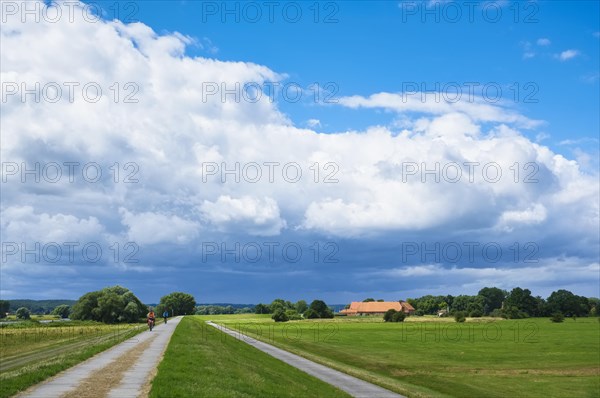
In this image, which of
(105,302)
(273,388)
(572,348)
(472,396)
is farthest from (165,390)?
(105,302)

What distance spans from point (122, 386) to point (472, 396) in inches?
1177

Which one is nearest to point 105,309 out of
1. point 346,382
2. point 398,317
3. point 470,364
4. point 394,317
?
point 394,317

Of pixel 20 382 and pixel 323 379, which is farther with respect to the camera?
pixel 323 379

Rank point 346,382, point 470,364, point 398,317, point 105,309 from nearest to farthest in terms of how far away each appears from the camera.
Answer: point 346,382 → point 470,364 → point 105,309 → point 398,317

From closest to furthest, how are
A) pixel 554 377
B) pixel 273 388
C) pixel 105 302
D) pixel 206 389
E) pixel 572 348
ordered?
pixel 206 389 → pixel 273 388 → pixel 554 377 → pixel 572 348 → pixel 105 302

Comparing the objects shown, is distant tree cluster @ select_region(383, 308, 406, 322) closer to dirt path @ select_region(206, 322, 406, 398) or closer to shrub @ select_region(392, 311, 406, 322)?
shrub @ select_region(392, 311, 406, 322)

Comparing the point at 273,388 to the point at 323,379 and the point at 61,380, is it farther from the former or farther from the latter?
the point at 323,379

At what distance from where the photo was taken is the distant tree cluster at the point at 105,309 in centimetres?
15212

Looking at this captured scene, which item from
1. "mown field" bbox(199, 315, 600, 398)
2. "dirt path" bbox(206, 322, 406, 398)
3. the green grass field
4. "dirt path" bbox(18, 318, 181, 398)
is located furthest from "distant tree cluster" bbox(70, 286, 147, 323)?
"dirt path" bbox(18, 318, 181, 398)

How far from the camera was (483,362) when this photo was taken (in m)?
66.4

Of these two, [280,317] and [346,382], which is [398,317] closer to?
[280,317]

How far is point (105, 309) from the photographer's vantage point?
151875 millimetres

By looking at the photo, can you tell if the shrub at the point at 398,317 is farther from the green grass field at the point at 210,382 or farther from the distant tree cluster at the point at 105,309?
the green grass field at the point at 210,382

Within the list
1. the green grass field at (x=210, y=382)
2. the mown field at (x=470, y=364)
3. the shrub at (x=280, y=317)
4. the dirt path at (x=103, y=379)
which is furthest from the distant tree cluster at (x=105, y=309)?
the dirt path at (x=103, y=379)
